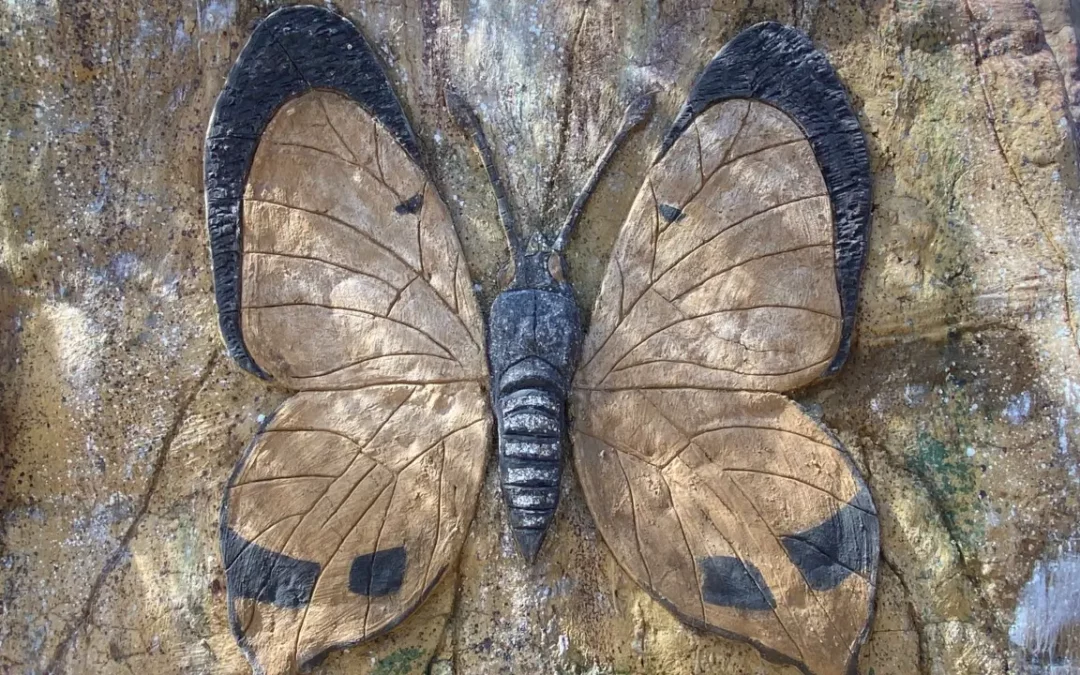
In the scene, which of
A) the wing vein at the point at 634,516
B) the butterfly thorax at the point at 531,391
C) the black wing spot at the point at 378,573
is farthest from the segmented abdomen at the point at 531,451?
the black wing spot at the point at 378,573

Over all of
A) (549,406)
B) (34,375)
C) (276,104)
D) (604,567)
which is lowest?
(604,567)

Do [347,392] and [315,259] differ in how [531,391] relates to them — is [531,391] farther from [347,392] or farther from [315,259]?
[315,259]

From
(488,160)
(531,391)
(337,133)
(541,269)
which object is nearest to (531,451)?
(531,391)

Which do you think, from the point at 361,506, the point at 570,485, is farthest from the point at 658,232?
the point at 361,506

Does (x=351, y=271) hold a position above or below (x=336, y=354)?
above

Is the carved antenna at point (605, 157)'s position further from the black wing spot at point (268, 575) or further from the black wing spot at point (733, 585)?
the black wing spot at point (268, 575)

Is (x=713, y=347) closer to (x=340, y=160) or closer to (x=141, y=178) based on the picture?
(x=340, y=160)

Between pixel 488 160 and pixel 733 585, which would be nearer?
pixel 733 585
